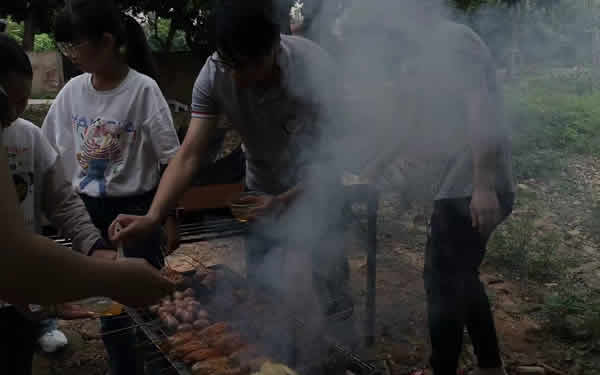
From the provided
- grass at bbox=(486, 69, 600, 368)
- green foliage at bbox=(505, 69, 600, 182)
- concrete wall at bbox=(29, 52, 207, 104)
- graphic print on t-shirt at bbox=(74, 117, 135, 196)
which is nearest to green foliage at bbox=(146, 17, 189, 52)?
concrete wall at bbox=(29, 52, 207, 104)

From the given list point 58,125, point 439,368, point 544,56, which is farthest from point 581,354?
point 58,125

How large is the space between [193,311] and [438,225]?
147 cm

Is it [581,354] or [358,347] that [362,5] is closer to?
[358,347]

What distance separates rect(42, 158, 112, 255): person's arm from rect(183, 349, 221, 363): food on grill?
0.70 m

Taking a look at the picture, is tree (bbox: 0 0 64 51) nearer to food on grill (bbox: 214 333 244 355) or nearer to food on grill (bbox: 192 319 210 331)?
food on grill (bbox: 192 319 210 331)

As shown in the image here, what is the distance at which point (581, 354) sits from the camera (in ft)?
12.2

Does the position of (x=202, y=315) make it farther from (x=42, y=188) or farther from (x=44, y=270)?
(x=44, y=270)

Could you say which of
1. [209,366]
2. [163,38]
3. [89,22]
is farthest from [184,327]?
[163,38]

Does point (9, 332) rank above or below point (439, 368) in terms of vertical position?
above

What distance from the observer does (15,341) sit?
2.30 metres

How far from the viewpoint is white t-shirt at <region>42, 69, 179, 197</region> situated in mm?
3033

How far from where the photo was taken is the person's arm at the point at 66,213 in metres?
2.59

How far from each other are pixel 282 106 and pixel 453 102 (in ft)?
3.14

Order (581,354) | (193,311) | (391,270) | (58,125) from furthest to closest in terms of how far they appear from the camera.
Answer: (391,270), (581,354), (58,125), (193,311)
